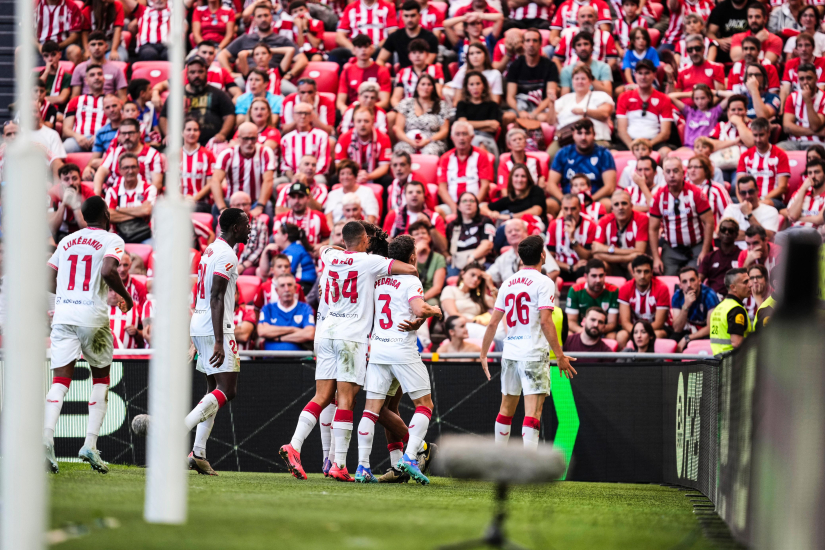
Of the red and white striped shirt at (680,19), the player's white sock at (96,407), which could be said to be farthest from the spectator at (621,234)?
the player's white sock at (96,407)

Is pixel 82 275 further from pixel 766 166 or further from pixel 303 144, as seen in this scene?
pixel 766 166

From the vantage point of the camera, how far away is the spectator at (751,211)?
14.2 meters

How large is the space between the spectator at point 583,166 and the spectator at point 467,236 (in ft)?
4.10

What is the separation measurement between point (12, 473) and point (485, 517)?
125 inches

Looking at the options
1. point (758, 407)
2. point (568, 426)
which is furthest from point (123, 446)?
point (758, 407)

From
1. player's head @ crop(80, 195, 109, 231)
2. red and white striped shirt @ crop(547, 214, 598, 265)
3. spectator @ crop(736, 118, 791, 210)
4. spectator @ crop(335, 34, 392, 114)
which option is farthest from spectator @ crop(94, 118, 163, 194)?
spectator @ crop(736, 118, 791, 210)

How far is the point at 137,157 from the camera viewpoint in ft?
53.5

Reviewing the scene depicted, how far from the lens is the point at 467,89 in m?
16.4

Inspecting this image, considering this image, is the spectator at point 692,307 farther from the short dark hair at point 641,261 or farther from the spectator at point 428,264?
the spectator at point 428,264

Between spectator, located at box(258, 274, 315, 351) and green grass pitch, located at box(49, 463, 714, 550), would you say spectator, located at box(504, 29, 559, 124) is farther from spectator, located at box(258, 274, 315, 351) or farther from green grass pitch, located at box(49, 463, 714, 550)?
green grass pitch, located at box(49, 463, 714, 550)

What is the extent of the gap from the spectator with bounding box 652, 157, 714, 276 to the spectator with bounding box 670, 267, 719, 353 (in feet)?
2.90

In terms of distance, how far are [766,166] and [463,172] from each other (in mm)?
4400

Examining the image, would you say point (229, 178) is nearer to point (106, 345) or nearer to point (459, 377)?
point (459, 377)

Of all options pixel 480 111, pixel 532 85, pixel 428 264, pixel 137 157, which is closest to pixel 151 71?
pixel 137 157
